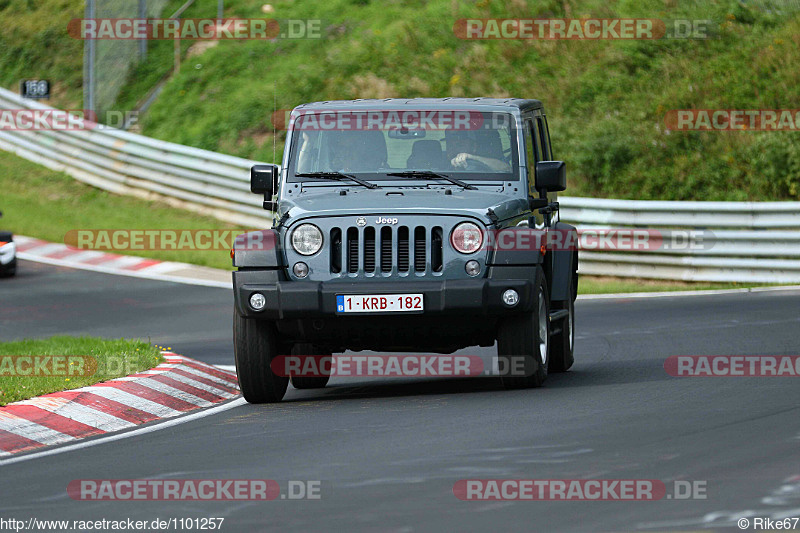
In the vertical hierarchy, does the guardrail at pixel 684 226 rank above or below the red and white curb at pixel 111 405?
above

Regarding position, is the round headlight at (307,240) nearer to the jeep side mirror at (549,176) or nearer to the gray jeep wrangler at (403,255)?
the gray jeep wrangler at (403,255)

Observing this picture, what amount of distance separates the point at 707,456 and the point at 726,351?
5.30 m

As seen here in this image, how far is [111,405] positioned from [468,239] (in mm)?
2699

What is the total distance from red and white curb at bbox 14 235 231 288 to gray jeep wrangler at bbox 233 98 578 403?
32.1ft

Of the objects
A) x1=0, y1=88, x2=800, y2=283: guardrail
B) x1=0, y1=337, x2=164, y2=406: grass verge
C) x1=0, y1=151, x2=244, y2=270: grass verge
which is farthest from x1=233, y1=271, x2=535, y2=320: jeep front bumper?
x1=0, y1=151, x2=244, y2=270: grass verge

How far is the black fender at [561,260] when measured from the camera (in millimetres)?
11406

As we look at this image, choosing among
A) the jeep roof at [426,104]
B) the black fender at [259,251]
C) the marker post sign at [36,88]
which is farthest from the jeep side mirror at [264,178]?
the marker post sign at [36,88]

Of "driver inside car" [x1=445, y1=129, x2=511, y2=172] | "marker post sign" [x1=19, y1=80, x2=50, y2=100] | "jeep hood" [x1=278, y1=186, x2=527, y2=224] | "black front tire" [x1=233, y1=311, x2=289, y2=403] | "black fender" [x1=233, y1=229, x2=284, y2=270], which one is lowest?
"black front tire" [x1=233, y1=311, x2=289, y2=403]

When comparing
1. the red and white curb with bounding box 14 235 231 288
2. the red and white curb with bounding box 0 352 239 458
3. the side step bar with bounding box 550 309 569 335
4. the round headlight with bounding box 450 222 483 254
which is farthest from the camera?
the red and white curb with bounding box 14 235 231 288

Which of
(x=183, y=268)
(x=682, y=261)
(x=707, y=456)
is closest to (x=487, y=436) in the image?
(x=707, y=456)

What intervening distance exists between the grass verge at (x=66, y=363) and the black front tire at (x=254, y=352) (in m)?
1.23

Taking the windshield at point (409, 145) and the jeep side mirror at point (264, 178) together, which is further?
the windshield at point (409, 145)

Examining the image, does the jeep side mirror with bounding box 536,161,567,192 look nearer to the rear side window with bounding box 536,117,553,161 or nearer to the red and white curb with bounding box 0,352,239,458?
the rear side window with bounding box 536,117,553,161

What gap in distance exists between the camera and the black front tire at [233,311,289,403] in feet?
32.8
